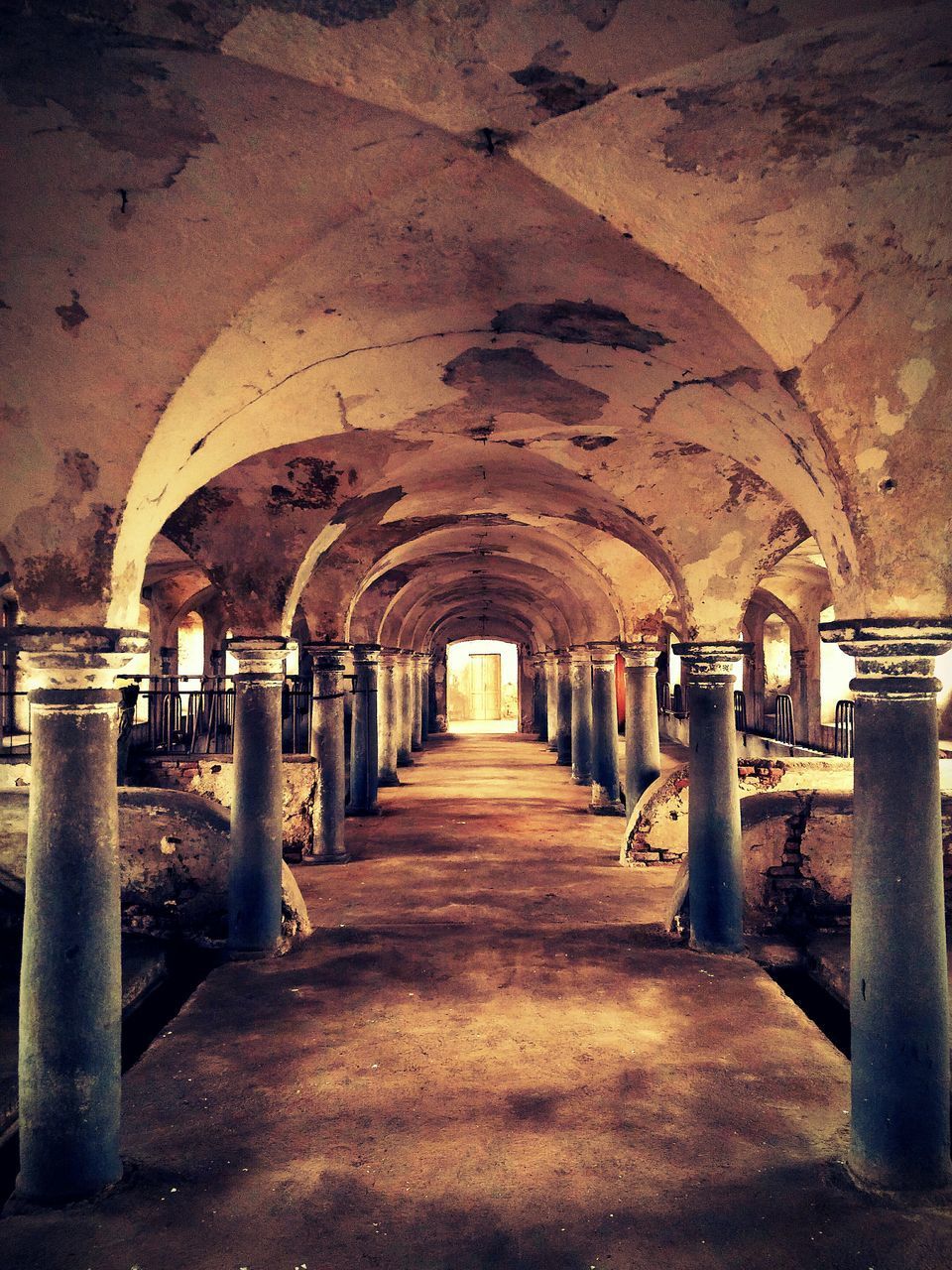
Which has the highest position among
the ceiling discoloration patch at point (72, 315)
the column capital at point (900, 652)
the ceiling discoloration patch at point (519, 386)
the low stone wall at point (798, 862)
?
the ceiling discoloration patch at point (519, 386)

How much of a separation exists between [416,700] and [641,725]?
42.8 ft

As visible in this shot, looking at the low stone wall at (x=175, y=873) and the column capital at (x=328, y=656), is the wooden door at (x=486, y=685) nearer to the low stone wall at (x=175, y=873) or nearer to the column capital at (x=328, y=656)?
the column capital at (x=328, y=656)

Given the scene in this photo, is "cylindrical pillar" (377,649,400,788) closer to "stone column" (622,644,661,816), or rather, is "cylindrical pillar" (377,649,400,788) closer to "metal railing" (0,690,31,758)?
"stone column" (622,644,661,816)

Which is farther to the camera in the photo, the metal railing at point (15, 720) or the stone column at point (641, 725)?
the metal railing at point (15, 720)

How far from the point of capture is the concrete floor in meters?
3.61

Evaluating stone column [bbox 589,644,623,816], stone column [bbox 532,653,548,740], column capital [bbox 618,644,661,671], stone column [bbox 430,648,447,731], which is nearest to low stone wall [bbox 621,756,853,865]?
column capital [bbox 618,644,661,671]

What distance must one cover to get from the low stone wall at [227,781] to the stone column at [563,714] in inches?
393

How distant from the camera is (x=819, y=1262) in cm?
347

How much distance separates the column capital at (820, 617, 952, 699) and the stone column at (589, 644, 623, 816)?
33.2 feet

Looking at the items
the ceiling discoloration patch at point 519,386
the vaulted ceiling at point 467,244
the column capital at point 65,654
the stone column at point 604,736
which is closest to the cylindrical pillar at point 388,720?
the stone column at point 604,736

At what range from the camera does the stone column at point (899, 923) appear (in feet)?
12.8

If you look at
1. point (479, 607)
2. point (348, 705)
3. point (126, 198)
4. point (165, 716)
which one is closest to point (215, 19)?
point (126, 198)

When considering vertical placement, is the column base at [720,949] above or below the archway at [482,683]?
below

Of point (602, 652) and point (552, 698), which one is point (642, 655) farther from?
point (552, 698)
